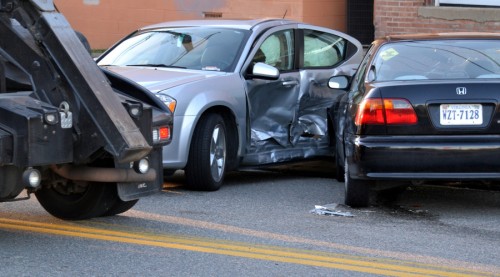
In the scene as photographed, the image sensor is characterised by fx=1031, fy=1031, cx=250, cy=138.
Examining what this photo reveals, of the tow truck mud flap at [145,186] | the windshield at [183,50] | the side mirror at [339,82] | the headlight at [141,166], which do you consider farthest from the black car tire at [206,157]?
the headlight at [141,166]

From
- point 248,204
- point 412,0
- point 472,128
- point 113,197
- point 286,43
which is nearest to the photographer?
point 113,197

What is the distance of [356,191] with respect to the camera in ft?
28.9

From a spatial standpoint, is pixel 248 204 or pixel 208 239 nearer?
pixel 208 239

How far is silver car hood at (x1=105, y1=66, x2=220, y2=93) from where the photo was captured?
30.9 feet

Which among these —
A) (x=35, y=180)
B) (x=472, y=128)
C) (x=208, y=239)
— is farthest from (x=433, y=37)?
(x=35, y=180)

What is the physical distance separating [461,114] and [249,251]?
7.99ft

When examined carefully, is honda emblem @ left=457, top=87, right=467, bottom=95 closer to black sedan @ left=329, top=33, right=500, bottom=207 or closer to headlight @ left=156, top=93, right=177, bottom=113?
black sedan @ left=329, top=33, right=500, bottom=207

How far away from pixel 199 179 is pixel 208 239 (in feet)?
7.31

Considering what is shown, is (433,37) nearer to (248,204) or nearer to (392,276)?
(248,204)

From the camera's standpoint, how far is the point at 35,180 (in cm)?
667

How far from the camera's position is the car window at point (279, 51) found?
10812mm

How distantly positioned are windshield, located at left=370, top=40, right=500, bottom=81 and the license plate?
1.32ft

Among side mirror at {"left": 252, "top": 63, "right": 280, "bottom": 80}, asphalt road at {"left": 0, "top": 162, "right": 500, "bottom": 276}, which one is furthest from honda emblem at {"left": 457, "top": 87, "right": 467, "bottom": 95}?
side mirror at {"left": 252, "top": 63, "right": 280, "bottom": 80}

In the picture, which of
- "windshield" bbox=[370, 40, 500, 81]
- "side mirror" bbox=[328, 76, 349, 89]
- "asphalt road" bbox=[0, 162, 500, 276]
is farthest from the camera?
"side mirror" bbox=[328, 76, 349, 89]
